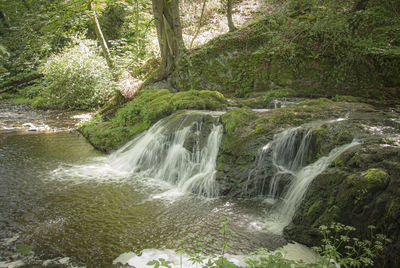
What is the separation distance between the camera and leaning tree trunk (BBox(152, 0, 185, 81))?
12464 mm

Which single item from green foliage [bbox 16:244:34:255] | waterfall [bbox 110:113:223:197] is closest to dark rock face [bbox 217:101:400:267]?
waterfall [bbox 110:113:223:197]

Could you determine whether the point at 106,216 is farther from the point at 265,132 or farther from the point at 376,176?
the point at 376,176

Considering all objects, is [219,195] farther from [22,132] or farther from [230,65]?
[22,132]

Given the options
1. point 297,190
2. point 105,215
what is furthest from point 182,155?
point 297,190

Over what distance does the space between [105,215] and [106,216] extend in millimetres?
47

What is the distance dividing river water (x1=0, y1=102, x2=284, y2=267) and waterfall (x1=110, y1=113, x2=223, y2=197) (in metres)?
0.34

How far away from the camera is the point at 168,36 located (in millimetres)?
12688

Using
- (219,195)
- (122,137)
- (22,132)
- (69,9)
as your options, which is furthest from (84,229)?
(22,132)

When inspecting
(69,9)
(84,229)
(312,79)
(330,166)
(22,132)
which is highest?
(69,9)

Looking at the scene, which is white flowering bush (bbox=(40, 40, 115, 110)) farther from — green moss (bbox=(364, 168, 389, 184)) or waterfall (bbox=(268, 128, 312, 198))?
green moss (bbox=(364, 168, 389, 184))

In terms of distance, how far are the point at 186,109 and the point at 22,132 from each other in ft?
24.4

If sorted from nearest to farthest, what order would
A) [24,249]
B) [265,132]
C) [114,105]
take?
[24,249]
[265,132]
[114,105]

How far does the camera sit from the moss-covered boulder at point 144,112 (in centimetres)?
900

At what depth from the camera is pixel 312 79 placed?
10.1 metres
